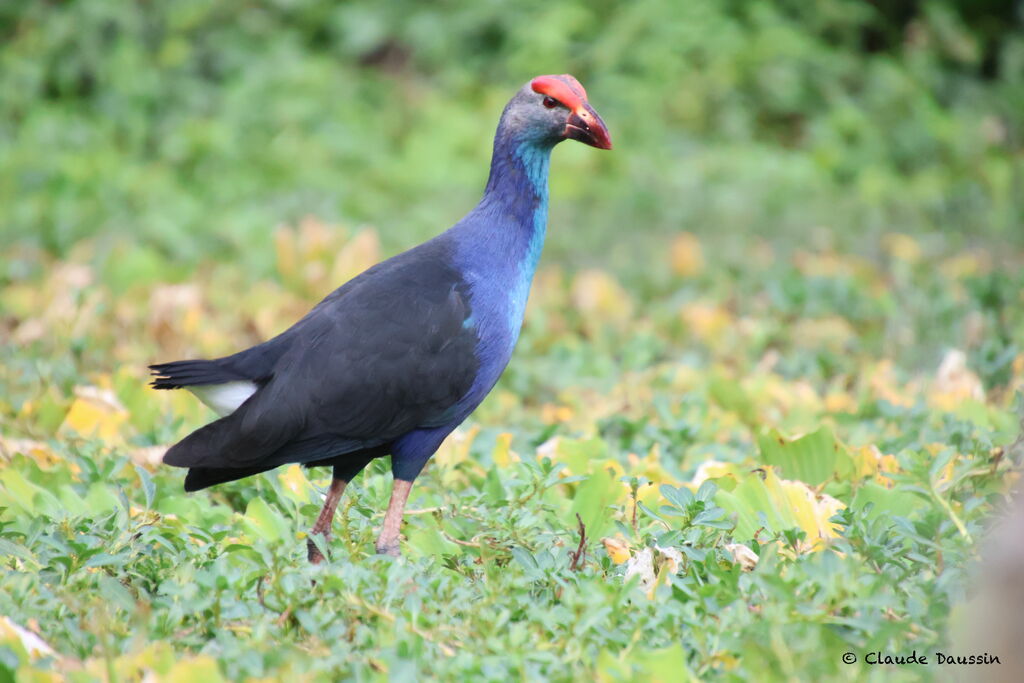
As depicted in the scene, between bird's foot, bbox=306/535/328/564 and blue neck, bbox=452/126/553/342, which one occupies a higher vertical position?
blue neck, bbox=452/126/553/342

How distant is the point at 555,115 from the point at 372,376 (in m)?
0.86

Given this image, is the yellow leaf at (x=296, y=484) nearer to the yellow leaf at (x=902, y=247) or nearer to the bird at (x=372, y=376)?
the bird at (x=372, y=376)

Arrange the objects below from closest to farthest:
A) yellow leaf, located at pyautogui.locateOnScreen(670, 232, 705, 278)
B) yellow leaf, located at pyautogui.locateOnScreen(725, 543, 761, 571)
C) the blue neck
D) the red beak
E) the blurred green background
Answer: yellow leaf, located at pyautogui.locateOnScreen(725, 543, 761, 571) → the blue neck → the red beak → yellow leaf, located at pyautogui.locateOnScreen(670, 232, 705, 278) → the blurred green background

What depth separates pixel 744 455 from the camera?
3.95 metres

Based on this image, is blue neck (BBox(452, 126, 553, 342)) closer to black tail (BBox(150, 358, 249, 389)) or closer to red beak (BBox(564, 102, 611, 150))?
red beak (BBox(564, 102, 611, 150))

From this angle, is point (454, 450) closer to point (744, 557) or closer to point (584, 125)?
point (584, 125)

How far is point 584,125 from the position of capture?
3270mm

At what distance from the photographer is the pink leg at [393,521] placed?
2.90 meters

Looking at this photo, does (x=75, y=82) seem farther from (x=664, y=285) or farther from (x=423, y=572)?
(x=423, y=572)

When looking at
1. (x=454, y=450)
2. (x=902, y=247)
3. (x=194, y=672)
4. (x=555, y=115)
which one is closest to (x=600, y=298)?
(x=902, y=247)

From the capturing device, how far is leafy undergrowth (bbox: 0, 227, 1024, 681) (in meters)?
2.32

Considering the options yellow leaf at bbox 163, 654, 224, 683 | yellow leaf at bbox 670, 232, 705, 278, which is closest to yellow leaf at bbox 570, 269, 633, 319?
yellow leaf at bbox 670, 232, 705, 278

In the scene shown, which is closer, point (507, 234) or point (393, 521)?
point (393, 521)

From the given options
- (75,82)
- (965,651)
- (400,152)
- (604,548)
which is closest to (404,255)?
(604,548)
